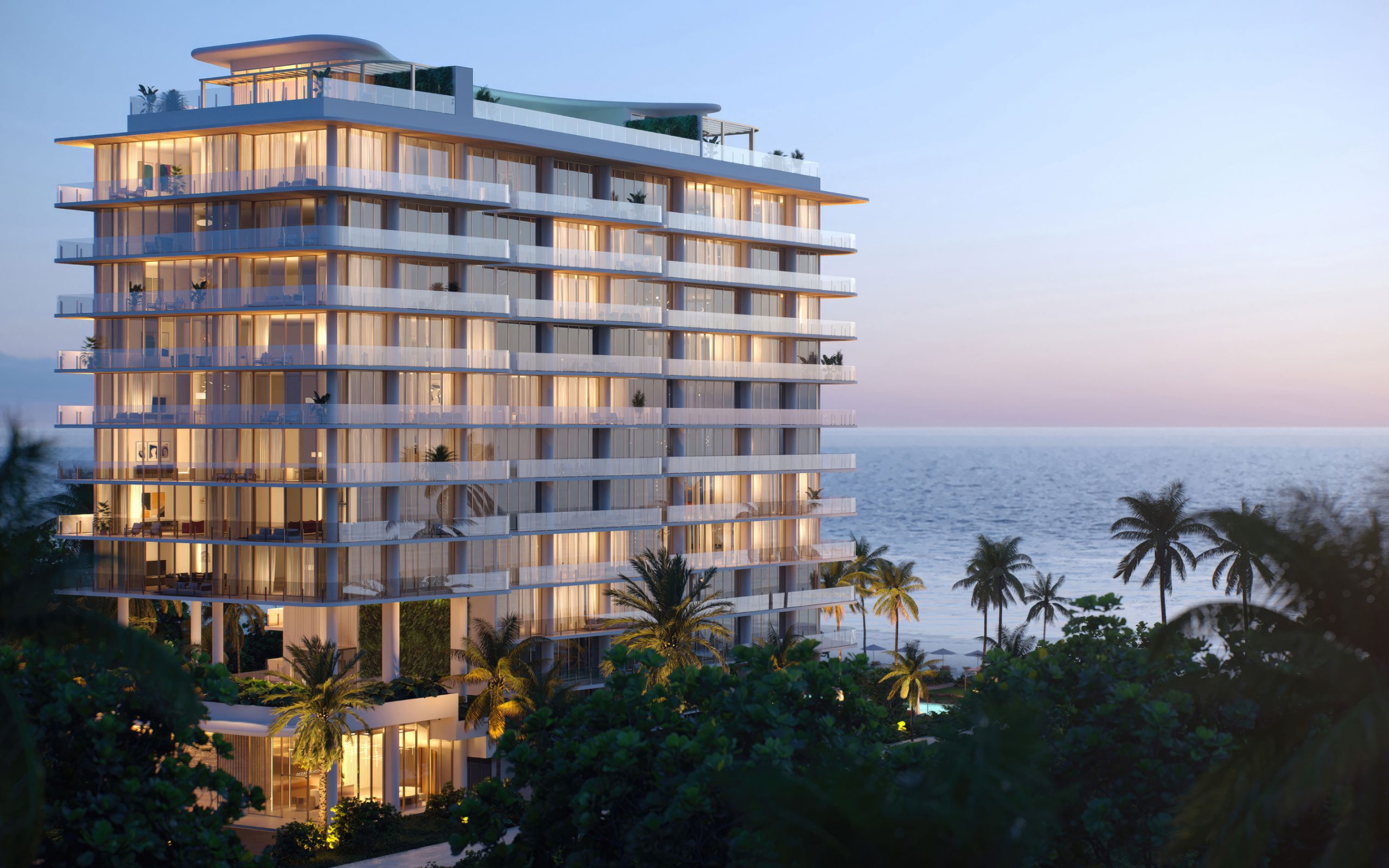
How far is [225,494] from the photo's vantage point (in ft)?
210

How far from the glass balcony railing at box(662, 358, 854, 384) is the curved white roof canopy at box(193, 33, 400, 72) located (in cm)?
2162

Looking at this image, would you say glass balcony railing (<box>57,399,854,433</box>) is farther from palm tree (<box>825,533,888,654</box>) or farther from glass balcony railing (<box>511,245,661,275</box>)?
palm tree (<box>825,533,888,654</box>)

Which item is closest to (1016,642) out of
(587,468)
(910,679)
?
(910,679)

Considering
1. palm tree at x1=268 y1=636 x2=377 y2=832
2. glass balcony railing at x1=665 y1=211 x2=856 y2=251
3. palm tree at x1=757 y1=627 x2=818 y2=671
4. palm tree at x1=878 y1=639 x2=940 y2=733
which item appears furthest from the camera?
palm tree at x1=878 y1=639 x2=940 y2=733

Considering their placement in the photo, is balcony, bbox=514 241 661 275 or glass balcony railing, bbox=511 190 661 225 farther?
balcony, bbox=514 241 661 275

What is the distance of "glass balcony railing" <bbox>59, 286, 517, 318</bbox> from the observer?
6247 centimetres

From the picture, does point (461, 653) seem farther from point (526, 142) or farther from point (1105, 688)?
point (1105, 688)

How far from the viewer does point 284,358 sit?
6284 centimetres

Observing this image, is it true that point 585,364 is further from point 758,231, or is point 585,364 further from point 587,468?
point 758,231

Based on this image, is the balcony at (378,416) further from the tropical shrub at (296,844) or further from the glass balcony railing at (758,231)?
the tropical shrub at (296,844)

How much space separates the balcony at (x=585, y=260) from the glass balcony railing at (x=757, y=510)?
12879mm

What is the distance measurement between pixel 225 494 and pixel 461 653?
42.2 ft

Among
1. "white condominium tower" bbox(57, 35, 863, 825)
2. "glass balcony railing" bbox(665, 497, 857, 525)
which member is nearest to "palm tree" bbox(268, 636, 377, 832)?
"white condominium tower" bbox(57, 35, 863, 825)

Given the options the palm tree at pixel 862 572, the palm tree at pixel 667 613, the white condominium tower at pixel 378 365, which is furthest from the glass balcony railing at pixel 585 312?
the palm tree at pixel 862 572
